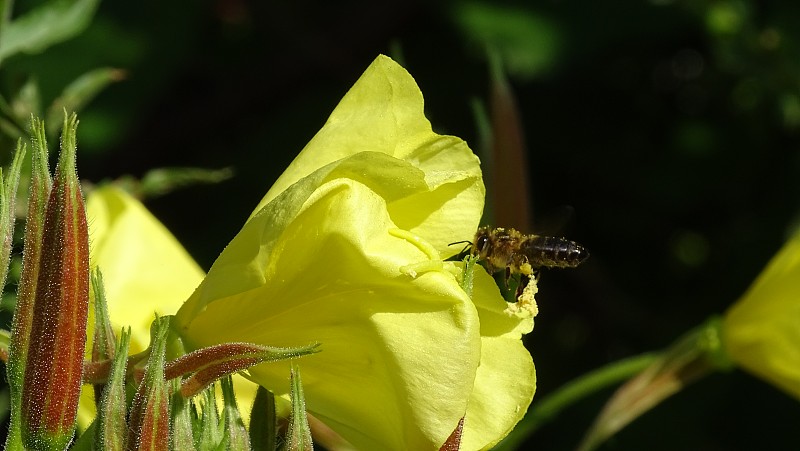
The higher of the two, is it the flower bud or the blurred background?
the blurred background

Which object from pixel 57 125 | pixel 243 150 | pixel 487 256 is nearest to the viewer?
pixel 487 256

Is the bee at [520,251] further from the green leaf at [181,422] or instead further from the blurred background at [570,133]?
the blurred background at [570,133]

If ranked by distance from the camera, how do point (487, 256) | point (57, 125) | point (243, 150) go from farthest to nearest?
1. point (243, 150)
2. point (57, 125)
3. point (487, 256)

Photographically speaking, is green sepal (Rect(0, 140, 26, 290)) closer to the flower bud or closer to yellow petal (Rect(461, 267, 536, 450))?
the flower bud

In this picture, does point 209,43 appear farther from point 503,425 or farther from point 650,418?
point 503,425

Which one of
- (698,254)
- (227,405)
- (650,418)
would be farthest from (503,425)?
(698,254)

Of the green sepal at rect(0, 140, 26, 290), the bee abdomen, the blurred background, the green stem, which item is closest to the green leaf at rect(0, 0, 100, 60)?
the green sepal at rect(0, 140, 26, 290)
